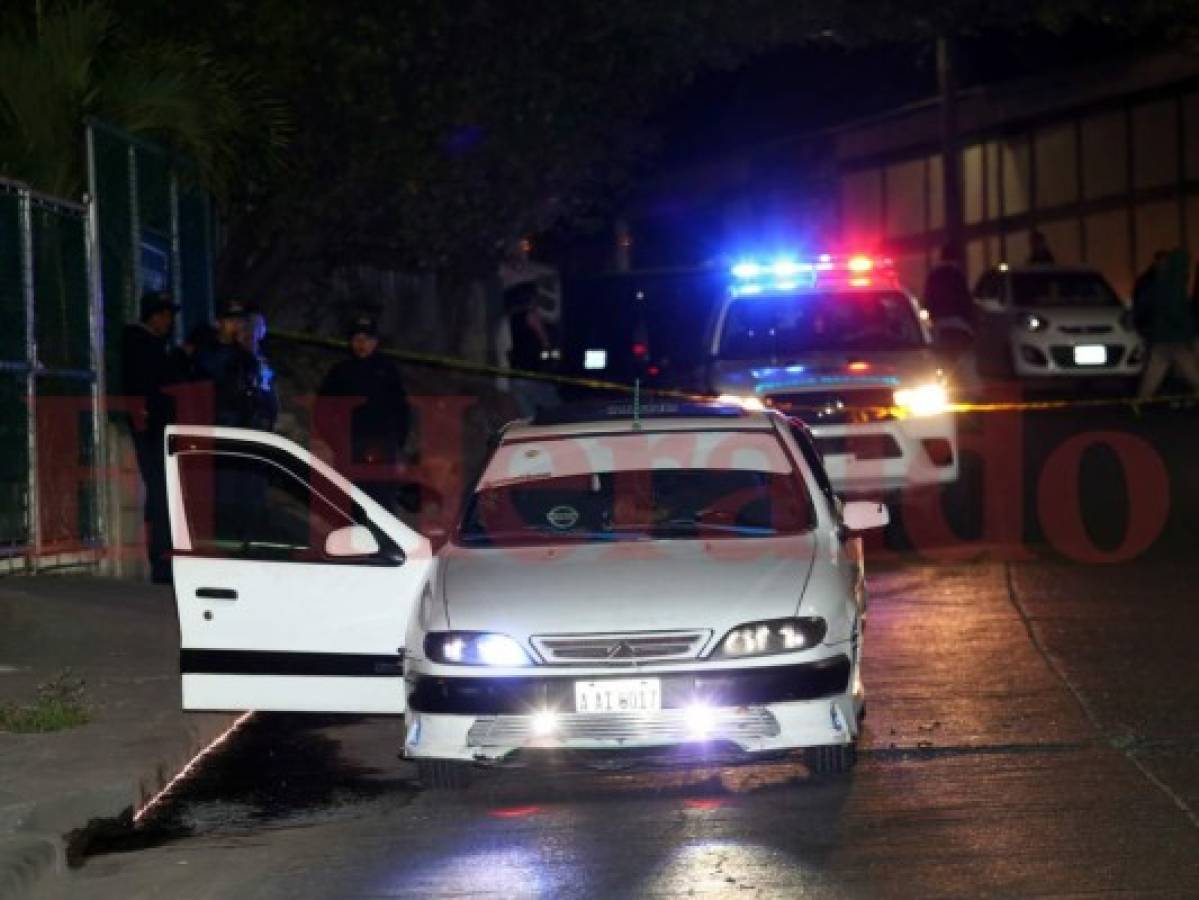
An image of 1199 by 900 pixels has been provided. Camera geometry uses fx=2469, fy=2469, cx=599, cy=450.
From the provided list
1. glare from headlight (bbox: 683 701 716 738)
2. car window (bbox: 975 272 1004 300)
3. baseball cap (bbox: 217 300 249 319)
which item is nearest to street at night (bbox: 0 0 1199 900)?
glare from headlight (bbox: 683 701 716 738)

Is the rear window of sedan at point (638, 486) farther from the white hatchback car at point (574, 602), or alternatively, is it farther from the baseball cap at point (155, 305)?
the baseball cap at point (155, 305)

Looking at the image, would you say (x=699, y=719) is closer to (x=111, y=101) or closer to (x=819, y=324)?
(x=111, y=101)

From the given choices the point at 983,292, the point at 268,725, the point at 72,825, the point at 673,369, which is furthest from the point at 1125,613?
the point at 983,292

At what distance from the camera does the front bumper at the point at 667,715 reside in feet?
29.6

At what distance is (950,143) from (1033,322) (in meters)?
9.29

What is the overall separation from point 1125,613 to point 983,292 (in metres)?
→ 19.5

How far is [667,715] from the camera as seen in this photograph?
902 centimetres

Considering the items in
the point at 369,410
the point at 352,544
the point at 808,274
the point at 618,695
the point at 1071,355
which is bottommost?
the point at 618,695

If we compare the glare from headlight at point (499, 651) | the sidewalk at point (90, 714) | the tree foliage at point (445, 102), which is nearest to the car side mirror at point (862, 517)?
the glare from headlight at point (499, 651)

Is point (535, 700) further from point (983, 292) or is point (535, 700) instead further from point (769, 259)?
point (983, 292)

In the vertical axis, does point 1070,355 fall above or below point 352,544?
above

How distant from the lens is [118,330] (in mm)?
16094

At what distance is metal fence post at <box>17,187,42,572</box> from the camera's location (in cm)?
1437

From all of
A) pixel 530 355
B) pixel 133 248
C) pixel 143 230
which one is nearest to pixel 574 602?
pixel 133 248
